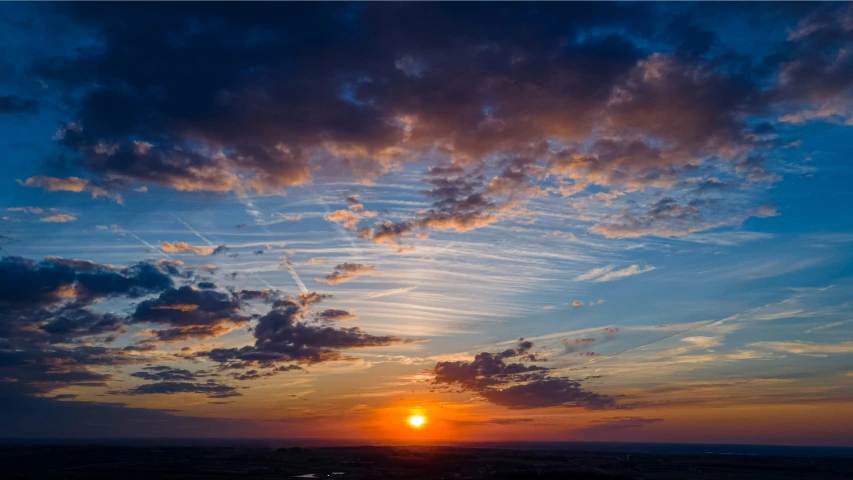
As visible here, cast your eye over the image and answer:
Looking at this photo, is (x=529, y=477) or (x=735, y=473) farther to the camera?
(x=735, y=473)

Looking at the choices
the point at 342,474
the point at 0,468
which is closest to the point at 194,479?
the point at 342,474

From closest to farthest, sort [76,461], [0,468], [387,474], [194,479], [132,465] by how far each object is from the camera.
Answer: [194,479] < [387,474] < [0,468] < [132,465] < [76,461]

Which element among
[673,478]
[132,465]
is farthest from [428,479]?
[132,465]

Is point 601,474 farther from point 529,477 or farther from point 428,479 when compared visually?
point 428,479

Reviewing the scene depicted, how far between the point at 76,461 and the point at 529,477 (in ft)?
404

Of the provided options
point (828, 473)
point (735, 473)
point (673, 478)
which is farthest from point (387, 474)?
point (828, 473)

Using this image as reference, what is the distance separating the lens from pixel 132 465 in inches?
5399

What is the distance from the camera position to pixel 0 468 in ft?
422

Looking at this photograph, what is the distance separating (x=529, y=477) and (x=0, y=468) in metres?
122

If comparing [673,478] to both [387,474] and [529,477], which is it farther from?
[387,474]

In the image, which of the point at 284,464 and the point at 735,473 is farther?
the point at 284,464

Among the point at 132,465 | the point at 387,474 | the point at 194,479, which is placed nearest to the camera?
the point at 194,479

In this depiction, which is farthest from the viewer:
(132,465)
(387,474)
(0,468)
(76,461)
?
(76,461)

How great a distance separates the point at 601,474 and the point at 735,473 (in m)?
40.2
